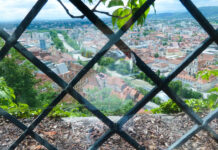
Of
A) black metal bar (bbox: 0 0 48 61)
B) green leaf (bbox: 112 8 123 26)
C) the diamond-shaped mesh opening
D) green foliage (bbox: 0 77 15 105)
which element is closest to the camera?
black metal bar (bbox: 0 0 48 61)

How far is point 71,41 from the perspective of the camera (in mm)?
860

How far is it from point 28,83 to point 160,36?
0.63 metres

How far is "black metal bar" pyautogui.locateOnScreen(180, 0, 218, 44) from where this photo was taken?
771mm

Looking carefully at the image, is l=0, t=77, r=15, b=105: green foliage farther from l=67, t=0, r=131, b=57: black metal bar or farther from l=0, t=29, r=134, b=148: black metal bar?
l=67, t=0, r=131, b=57: black metal bar

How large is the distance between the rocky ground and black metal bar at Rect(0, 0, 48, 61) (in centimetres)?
44

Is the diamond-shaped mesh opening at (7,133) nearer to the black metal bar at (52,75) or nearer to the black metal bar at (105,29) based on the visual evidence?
the black metal bar at (52,75)

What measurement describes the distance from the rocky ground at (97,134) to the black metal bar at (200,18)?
49 centimetres

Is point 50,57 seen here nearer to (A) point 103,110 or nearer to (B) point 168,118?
(A) point 103,110

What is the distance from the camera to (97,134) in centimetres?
106

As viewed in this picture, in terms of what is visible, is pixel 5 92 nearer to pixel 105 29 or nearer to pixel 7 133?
pixel 7 133

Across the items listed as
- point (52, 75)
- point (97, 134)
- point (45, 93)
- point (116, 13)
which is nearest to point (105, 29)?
point (116, 13)

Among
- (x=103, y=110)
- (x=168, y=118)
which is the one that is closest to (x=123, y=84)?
(x=103, y=110)

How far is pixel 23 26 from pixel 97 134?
0.64 metres

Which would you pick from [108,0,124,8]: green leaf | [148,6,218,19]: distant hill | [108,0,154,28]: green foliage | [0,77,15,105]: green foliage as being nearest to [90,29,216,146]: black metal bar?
[148,6,218,19]: distant hill
